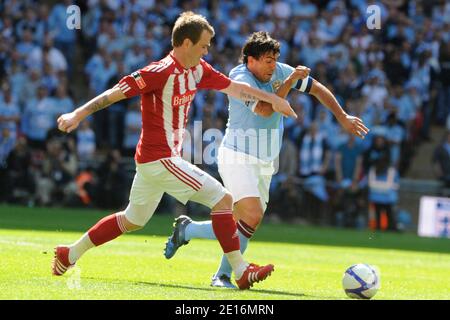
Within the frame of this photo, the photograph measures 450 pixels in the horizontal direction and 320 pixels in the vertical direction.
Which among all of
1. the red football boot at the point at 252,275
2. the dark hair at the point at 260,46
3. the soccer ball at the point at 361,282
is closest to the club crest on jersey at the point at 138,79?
the dark hair at the point at 260,46

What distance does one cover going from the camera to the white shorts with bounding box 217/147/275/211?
1033cm

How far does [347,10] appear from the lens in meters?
26.0

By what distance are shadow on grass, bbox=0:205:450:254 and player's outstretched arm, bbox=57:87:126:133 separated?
7.37 meters

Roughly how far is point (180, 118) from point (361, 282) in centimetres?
225

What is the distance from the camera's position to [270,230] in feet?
64.6

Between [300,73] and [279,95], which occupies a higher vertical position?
[300,73]

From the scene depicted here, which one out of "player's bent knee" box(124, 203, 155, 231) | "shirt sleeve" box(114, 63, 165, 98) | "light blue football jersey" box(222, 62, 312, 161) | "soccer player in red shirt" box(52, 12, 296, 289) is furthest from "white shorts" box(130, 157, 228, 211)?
"light blue football jersey" box(222, 62, 312, 161)

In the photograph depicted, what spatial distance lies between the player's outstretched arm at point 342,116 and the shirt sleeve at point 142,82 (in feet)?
5.99

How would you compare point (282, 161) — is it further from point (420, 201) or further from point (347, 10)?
point (347, 10)

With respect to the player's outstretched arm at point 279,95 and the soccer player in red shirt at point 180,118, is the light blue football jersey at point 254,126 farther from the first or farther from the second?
the soccer player in red shirt at point 180,118

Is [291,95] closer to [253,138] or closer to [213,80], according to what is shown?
[253,138]

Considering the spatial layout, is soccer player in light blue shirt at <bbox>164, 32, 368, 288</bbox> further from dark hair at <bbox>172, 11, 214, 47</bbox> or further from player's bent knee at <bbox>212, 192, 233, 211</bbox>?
dark hair at <bbox>172, 11, 214, 47</bbox>

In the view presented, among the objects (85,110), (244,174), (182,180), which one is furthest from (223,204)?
(85,110)

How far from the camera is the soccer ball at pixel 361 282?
908 cm
